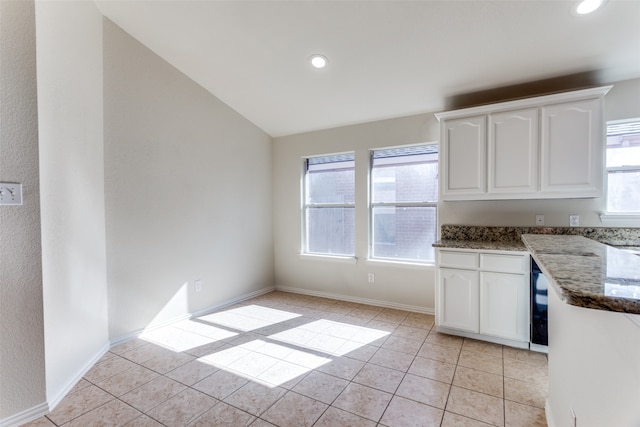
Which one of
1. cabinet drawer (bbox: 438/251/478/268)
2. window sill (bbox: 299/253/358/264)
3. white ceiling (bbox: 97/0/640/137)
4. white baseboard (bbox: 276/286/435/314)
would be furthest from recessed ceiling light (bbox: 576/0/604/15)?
window sill (bbox: 299/253/358/264)

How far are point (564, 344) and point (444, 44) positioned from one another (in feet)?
7.37

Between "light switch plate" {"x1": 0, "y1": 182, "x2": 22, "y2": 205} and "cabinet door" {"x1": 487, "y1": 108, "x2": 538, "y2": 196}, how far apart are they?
3561 millimetres

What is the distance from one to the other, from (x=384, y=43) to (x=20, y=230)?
2.87 metres

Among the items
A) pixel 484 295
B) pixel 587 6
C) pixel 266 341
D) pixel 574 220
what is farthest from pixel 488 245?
pixel 266 341

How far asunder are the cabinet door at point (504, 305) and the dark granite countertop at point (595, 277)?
1.30 metres

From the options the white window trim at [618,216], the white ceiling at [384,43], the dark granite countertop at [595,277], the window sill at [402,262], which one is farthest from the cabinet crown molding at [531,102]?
the dark granite countertop at [595,277]

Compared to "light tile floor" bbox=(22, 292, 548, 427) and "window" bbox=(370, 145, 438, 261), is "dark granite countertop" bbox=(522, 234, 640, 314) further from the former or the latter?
"window" bbox=(370, 145, 438, 261)

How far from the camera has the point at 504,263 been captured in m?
2.54

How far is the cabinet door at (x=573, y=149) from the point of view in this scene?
7.81 ft

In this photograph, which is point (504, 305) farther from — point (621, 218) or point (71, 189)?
point (71, 189)

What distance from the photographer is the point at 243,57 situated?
2836mm

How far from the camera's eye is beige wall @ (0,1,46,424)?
166 cm

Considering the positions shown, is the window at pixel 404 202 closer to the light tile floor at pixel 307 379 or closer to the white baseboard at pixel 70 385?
the light tile floor at pixel 307 379

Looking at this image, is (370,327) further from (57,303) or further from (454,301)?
(57,303)
